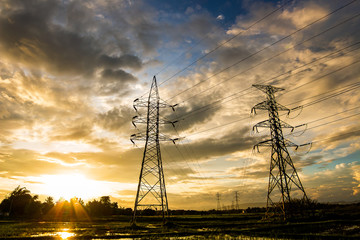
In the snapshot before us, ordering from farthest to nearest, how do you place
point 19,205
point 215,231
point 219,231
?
point 19,205 → point 215,231 → point 219,231

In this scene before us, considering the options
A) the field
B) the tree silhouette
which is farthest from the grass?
the tree silhouette

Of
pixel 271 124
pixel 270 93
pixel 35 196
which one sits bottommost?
pixel 35 196

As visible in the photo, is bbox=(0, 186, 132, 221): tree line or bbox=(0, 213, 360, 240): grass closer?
bbox=(0, 213, 360, 240): grass

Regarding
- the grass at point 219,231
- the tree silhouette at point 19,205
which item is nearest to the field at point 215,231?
the grass at point 219,231

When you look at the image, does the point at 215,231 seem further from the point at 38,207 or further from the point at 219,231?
the point at 38,207

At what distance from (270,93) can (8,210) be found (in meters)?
129

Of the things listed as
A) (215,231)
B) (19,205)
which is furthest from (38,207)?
(215,231)

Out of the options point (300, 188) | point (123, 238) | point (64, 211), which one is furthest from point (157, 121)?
point (64, 211)

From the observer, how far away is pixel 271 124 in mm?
37219

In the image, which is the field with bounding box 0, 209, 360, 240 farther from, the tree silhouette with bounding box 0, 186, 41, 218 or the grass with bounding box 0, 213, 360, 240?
the tree silhouette with bounding box 0, 186, 41, 218

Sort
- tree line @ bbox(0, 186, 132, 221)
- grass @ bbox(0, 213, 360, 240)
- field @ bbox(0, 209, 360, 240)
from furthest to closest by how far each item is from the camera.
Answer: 1. tree line @ bbox(0, 186, 132, 221)
2. field @ bbox(0, 209, 360, 240)
3. grass @ bbox(0, 213, 360, 240)

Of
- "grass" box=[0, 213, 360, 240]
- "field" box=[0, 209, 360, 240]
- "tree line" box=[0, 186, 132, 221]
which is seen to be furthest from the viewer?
"tree line" box=[0, 186, 132, 221]

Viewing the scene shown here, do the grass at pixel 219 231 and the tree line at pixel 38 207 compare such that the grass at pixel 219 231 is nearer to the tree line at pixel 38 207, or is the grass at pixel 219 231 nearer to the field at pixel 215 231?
the field at pixel 215 231

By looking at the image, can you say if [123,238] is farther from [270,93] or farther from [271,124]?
[270,93]
